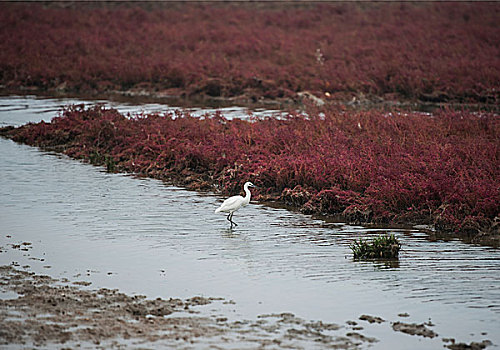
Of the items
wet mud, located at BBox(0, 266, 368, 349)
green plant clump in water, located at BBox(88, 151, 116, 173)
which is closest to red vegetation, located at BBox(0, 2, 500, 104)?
green plant clump in water, located at BBox(88, 151, 116, 173)

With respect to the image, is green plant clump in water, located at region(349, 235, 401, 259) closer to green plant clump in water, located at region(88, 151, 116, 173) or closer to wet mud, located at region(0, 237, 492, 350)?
wet mud, located at region(0, 237, 492, 350)

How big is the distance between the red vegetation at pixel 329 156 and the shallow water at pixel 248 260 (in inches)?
28.9

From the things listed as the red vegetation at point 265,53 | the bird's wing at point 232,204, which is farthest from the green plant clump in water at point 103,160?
the red vegetation at point 265,53

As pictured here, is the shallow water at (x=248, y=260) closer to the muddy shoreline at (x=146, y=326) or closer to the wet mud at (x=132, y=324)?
the muddy shoreline at (x=146, y=326)

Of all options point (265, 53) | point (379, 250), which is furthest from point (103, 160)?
point (265, 53)

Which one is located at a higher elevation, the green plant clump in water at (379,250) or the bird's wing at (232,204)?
the bird's wing at (232,204)

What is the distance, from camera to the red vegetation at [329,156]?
41.0 feet

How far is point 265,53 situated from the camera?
39812 millimetres

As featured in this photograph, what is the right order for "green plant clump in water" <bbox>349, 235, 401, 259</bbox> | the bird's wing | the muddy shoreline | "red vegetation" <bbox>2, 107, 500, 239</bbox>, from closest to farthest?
the muddy shoreline
"green plant clump in water" <bbox>349, 235, 401, 259</bbox>
the bird's wing
"red vegetation" <bbox>2, 107, 500, 239</bbox>

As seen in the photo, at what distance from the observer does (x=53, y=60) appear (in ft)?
127

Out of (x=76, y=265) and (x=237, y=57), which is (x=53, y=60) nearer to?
(x=237, y=57)

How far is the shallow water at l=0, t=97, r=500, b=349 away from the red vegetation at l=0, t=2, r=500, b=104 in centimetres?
1798

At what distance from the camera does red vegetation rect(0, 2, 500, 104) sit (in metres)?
32.9

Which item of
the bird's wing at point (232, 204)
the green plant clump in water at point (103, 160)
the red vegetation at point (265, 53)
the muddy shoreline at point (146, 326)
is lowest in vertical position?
the muddy shoreline at point (146, 326)
